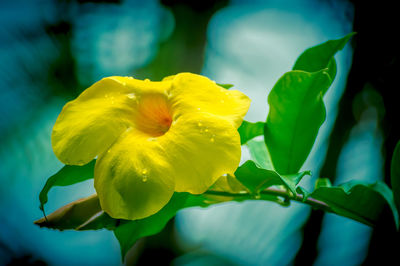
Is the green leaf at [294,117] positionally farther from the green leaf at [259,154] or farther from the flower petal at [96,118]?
the flower petal at [96,118]

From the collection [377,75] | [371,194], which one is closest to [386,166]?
[377,75]

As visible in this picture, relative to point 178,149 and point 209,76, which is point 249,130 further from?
point 209,76

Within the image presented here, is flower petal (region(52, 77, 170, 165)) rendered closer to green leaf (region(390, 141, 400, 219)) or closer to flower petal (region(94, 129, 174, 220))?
flower petal (region(94, 129, 174, 220))

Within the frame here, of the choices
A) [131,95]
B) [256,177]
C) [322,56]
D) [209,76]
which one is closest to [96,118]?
[131,95]

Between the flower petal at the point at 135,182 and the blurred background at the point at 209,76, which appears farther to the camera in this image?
the blurred background at the point at 209,76

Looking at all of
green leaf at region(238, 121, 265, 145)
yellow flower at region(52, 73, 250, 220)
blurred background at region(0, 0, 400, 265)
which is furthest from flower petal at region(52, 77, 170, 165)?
blurred background at region(0, 0, 400, 265)

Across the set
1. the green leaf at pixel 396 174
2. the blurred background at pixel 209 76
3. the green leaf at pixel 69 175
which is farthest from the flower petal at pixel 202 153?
the blurred background at pixel 209 76
